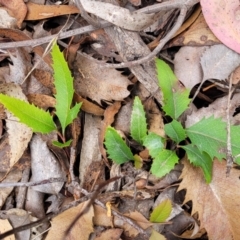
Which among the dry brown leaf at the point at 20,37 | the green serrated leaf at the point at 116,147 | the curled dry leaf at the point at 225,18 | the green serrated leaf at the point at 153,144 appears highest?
the curled dry leaf at the point at 225,18

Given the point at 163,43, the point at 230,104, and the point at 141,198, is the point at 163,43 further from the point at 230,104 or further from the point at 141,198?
the point at 141,198

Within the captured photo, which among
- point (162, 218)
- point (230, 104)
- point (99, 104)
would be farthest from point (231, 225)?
point (99, 104)

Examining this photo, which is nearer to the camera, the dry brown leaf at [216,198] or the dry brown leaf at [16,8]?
the dry brown leaf at [216,198]

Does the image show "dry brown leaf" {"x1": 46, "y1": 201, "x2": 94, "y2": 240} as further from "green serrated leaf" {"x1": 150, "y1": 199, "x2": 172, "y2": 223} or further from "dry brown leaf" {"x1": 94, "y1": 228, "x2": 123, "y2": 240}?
"green serrated leaf" {"x1": 150, "y1": 199, "x2": 172, "y2": 223}

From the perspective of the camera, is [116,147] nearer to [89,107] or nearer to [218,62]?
[89,107]

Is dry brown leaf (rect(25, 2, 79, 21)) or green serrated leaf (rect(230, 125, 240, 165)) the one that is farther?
dry brown leaf (rect(25, 2, 79, 21))

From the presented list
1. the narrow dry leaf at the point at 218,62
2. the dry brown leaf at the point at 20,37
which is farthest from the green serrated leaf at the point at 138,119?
the dry brown leaf at the point at 20,37

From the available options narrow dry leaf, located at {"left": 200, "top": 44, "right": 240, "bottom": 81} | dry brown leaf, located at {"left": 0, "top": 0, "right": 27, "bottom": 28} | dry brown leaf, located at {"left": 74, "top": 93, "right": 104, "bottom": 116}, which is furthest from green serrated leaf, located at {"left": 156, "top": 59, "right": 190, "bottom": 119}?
dry brown leaf, located at {"left": 0, "top": 0, "right": 27, "bottom": 28}

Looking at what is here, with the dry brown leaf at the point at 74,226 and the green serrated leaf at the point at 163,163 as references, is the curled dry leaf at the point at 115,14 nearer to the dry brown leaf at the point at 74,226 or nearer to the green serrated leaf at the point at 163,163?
the green serrated leaf at the point at 163,163
